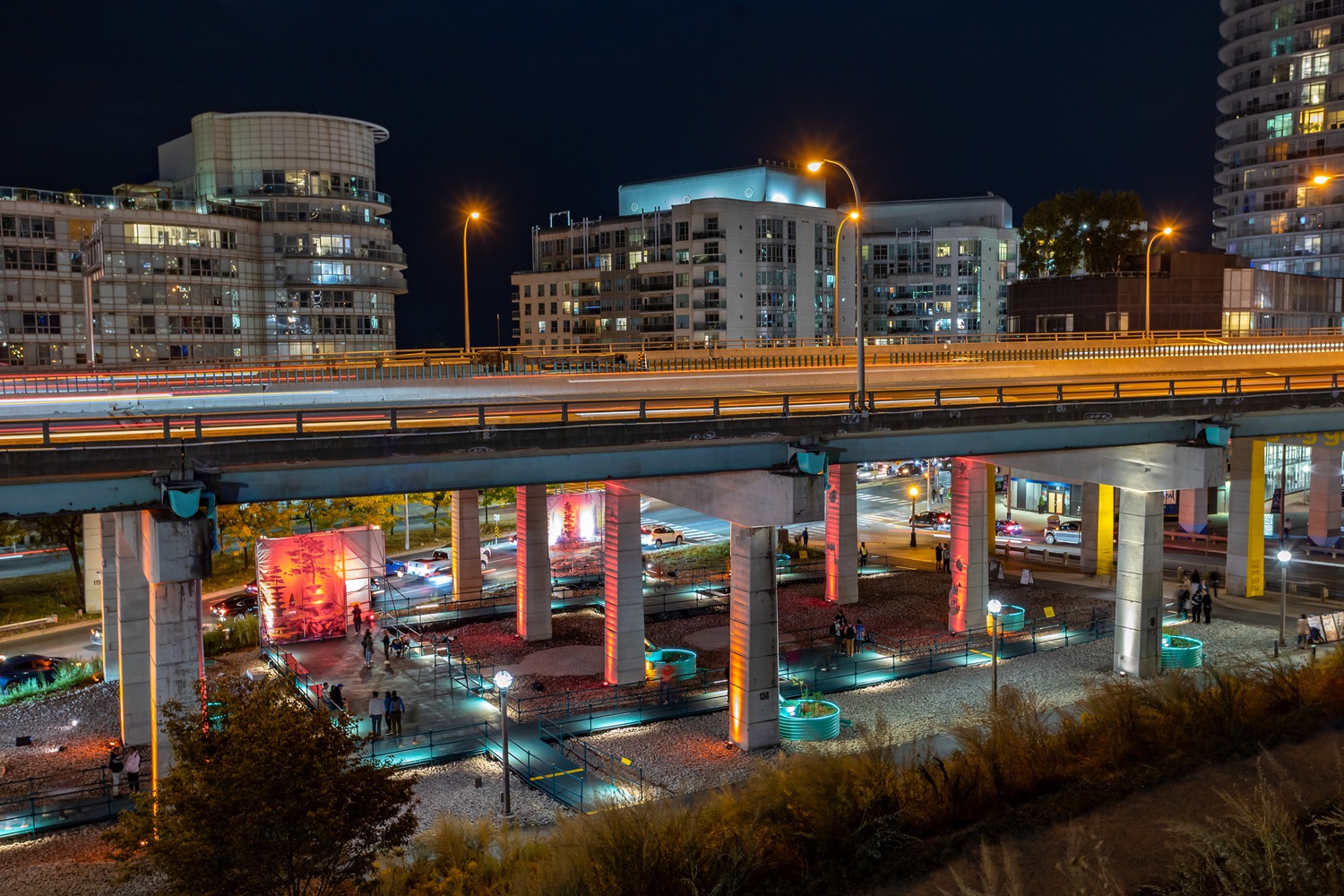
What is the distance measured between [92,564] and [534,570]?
19.1m

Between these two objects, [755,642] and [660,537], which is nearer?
[755,642]

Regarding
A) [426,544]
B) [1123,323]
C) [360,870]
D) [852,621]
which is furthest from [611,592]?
[1123,323]

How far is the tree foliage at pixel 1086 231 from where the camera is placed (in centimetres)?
9006

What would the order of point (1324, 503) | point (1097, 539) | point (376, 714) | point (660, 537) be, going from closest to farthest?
point (376, 714) < point (1097, 539) < point (1324, 503) < point (660, 537)

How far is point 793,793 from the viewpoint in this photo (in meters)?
18.1

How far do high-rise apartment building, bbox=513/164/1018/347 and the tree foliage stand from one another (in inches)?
620

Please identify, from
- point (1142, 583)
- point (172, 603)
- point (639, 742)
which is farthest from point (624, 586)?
point (1142, 583)

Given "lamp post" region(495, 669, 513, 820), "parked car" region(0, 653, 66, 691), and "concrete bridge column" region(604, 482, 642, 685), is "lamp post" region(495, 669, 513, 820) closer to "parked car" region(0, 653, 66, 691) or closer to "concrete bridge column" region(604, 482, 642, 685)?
"concrete bridge column" region(604, 482, 642, 685)

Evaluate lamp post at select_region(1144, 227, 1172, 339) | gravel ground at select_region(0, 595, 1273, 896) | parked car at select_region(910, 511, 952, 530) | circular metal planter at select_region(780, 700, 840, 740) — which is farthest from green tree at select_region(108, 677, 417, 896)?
parked car at select_region(910, 511, 952, 530)

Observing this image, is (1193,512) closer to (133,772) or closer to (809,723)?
(809,723)

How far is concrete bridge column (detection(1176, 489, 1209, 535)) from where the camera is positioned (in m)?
58.8

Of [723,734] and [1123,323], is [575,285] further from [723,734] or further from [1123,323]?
[723,734]

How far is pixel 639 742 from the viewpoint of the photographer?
90.1ft

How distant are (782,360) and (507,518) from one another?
31.7 meters
